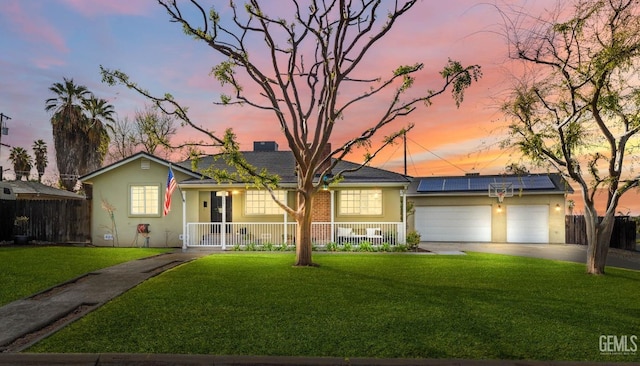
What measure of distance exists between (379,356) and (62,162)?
3665 cm

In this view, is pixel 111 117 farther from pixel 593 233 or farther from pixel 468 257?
pixel 593 233

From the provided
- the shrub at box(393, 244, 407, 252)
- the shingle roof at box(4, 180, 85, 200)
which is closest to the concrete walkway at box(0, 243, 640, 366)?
the shrub at box(393, 244, 407, 252)

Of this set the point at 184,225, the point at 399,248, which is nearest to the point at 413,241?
the point at 399,248

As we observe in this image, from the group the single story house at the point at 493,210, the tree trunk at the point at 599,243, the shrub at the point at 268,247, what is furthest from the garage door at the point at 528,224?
the shrub at the point at 268,247

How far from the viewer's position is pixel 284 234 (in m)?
18.7

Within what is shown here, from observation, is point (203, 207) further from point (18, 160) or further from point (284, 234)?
point (18, 160)

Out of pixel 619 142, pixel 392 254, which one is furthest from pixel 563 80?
pixel 392 254

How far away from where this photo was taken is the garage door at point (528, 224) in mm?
24641

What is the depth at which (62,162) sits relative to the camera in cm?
3569

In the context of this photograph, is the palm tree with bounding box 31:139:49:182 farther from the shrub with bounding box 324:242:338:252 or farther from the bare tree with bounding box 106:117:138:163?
the shrub with bounding box 324:242:338:252

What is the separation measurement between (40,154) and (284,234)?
1420 inches

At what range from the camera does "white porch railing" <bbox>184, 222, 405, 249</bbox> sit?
62.5 ft

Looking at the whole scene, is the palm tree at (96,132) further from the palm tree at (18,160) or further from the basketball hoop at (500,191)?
the basketball hoop at (500,191)

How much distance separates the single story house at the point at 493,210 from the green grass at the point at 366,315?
502 inches
